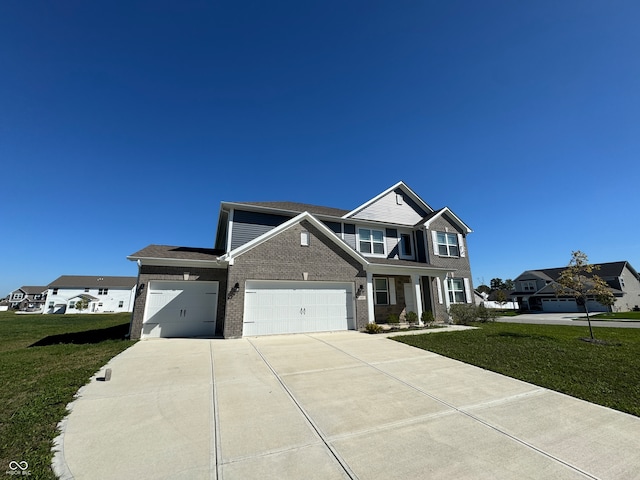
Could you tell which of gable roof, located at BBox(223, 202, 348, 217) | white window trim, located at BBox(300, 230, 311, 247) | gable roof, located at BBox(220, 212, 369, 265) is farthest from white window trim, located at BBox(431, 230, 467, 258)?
white window trim, located at BBox(300, 230, 311, 247)

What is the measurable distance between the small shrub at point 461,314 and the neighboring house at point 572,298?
999 inches

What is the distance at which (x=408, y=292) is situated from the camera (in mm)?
17016

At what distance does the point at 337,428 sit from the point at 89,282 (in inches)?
2617

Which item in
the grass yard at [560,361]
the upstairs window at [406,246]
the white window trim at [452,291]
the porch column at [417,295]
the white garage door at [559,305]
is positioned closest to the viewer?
the grass yard at [560,361]

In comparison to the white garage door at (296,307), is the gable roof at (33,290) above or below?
above

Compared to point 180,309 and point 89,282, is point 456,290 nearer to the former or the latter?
point 180,309

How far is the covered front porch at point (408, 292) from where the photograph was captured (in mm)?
15828

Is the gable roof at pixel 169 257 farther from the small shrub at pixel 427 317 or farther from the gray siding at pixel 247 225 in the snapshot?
the small shrub at pixel 427 317

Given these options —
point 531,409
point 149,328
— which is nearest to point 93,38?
point 149,328

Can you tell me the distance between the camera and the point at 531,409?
14.5 ft

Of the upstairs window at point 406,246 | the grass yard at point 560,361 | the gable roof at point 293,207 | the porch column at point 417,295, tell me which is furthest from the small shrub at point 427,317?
the gable roof at point 293,207

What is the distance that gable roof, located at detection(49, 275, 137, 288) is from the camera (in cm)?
5110

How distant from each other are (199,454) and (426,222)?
710 inches

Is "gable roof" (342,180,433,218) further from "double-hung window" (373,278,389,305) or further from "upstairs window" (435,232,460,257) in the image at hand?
"double-hung window" (373,278,389,305)
